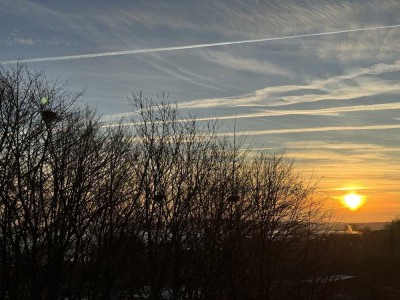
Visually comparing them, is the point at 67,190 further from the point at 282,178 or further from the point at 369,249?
the point at 369,249

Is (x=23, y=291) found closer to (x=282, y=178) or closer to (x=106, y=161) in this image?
(x=106, y=161)

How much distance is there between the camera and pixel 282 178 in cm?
3145

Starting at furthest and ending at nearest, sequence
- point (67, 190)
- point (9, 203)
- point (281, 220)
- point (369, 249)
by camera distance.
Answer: point (369, 249) → point (281, 220) → point (67, 190) → point (9, 203)

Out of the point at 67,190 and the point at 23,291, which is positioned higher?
the point at 67,190

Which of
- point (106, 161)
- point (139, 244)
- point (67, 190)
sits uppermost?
point (106, 161)

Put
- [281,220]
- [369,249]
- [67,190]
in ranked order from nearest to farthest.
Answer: [67,190]
[281,220]
[369,249]

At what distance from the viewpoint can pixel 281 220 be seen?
30.5m

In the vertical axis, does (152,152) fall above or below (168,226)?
above

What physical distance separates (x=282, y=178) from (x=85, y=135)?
14274 mm

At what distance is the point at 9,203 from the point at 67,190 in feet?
7.01

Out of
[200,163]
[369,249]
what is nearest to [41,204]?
[200,163]

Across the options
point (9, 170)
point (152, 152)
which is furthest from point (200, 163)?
point (9, 170)

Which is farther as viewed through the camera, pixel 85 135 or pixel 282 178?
pixel 282 178

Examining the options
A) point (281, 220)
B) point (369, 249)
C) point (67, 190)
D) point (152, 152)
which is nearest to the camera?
point (67, 190)
